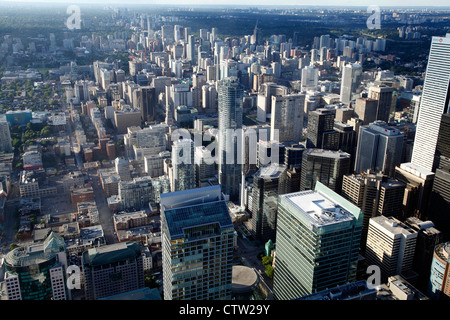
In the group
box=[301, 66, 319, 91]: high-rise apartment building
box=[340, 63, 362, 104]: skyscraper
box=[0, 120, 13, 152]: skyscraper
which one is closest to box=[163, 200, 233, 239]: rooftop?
box=[0, 120, 13, 152]: skyscraper

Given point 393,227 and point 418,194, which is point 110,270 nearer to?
point 393,227

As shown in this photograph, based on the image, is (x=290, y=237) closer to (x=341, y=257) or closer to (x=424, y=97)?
(x=341, y=257)

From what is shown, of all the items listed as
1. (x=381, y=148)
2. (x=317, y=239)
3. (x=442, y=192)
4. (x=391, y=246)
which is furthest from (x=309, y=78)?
(x=317, y=239)

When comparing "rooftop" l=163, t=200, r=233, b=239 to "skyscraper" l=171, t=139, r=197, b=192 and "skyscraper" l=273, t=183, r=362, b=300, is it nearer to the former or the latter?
"skyscraper" l=273, t=183, r=362, b=300
